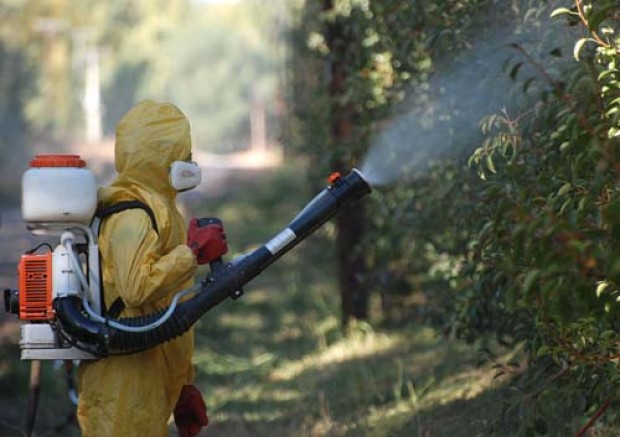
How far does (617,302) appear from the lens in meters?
4.18

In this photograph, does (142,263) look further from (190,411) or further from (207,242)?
(190,411)

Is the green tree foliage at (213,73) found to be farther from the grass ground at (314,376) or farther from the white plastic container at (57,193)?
the white plastic container at (57,193)

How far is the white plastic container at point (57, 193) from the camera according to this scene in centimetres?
506

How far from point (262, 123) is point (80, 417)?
61191mm

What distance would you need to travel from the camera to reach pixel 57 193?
5.05 m

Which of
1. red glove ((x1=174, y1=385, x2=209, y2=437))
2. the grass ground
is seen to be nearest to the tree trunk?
the grass ground

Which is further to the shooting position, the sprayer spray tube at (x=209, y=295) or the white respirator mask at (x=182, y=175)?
the white respirator mask at (x=182, y=175)

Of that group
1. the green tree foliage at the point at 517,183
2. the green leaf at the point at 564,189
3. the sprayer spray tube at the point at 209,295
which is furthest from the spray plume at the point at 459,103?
the sprayer spray tube at the point at 209,295

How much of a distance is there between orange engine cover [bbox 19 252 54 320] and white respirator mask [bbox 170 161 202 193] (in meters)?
0.58

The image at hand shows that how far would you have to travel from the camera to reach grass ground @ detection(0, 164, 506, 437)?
7.66 m

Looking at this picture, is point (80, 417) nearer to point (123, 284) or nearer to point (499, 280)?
point (123, 284)

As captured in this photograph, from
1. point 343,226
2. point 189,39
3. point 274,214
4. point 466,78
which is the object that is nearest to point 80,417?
point 466,78

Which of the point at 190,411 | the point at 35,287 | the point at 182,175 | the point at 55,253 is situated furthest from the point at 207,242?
the point at 190,411

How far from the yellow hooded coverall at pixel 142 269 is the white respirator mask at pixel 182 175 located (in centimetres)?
6
